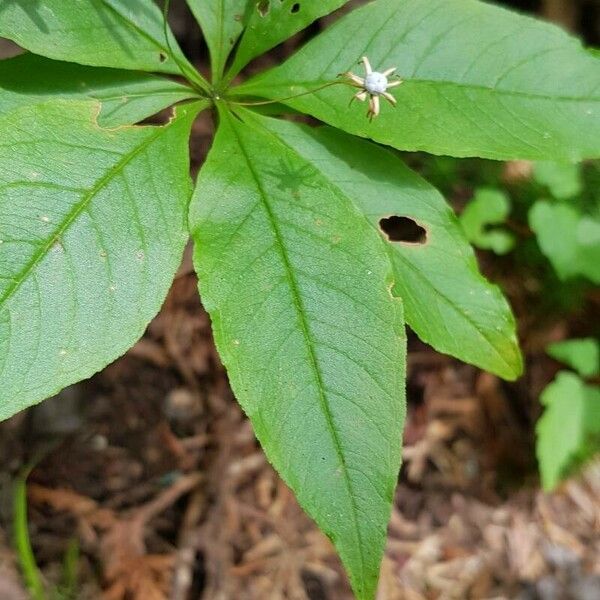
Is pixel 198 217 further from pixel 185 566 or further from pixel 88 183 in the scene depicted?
pixel 185 566

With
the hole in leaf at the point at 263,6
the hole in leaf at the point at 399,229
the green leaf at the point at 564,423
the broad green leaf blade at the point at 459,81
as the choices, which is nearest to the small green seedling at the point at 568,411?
the green leaf at the point at 564,423

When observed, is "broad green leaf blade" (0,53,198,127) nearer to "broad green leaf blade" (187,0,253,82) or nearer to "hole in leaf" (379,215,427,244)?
"broad green leaf blade" (187,0,253,82)

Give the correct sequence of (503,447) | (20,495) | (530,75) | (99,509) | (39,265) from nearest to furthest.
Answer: (39,265), (530,75), (20,495), (99,509), (503,447)

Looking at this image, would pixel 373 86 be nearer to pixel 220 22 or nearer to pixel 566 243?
pixel 220 22

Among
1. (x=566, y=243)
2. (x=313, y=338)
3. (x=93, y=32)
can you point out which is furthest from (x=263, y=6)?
(x=566, y=243)

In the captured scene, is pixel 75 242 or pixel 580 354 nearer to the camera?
pixel 75 242

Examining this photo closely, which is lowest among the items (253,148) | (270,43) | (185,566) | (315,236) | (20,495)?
(185,566)

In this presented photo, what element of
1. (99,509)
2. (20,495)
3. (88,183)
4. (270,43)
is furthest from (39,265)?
(99,509)
